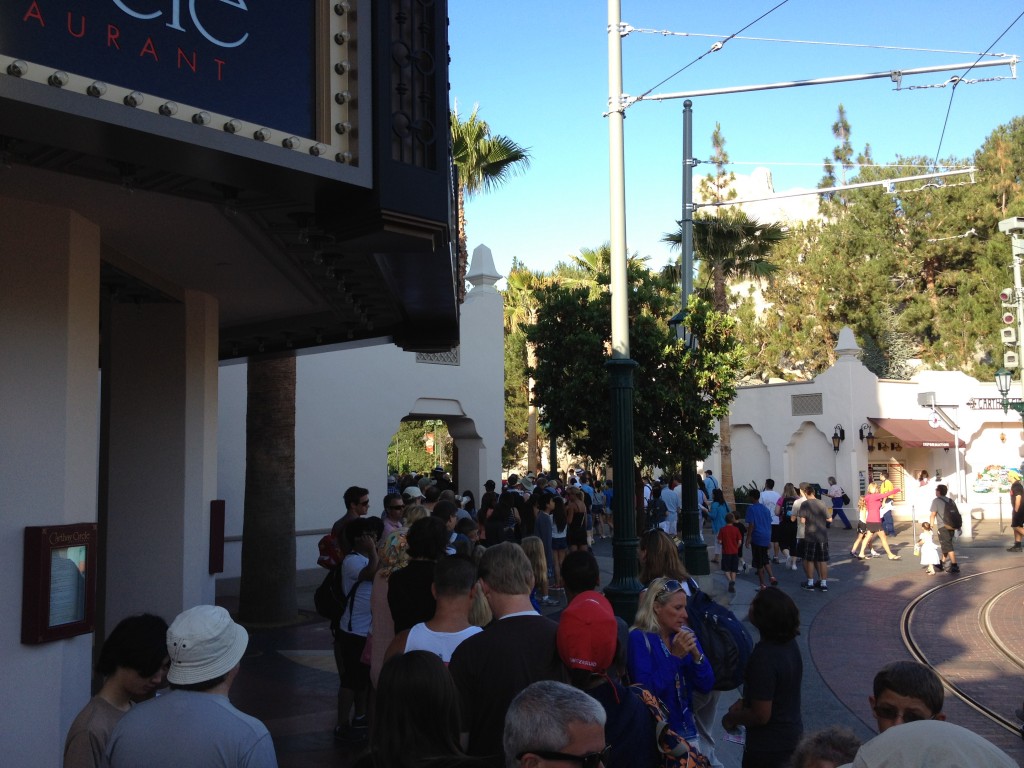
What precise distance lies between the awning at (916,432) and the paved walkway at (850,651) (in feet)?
43.0

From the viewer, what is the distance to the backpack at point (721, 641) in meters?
4.55

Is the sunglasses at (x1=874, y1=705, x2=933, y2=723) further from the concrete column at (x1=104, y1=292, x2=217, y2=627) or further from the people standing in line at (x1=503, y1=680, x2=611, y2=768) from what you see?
the concrete column at (x1=104, y1=292, x2=217, y2=627)

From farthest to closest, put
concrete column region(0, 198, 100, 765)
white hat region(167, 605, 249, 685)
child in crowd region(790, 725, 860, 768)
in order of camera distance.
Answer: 1. concrete column region(0, 198, 100, 765)
2. child in crowd region(790, 725, 860, 768)
3. white hat region(167, 605, 249, 685)

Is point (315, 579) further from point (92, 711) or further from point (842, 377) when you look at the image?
point (842, 377)

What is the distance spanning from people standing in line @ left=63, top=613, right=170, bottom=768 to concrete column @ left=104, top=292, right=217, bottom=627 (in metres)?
5.37

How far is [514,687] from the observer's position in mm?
3822

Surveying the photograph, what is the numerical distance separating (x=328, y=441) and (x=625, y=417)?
933cm

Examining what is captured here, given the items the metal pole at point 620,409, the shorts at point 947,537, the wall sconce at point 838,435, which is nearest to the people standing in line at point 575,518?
the metal pole at point 620,409

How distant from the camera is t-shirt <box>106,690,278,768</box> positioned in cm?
280

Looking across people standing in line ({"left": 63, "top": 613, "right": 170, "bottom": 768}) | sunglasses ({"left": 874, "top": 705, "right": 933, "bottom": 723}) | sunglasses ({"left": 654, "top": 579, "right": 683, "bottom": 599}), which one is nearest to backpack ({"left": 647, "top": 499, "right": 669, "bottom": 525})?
sunglasses ({"left": 654, "top": 579, "right": 683, "bottom": 599})

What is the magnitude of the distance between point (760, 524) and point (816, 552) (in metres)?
1.11

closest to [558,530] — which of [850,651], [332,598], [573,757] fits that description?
[850,651]

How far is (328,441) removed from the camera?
18438mm

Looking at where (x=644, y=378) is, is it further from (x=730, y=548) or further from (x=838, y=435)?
(x=838, y=435)
